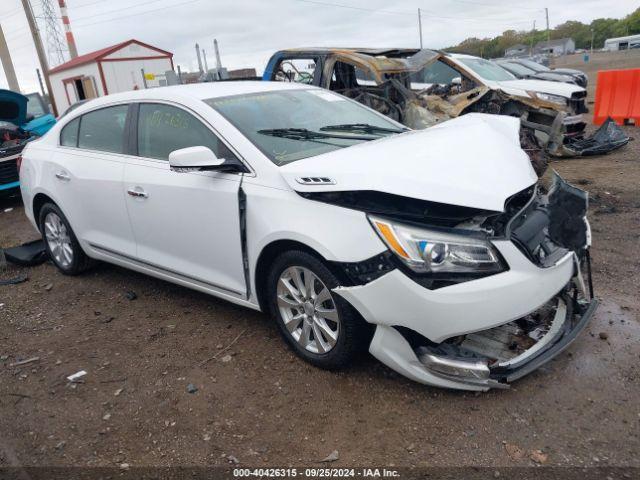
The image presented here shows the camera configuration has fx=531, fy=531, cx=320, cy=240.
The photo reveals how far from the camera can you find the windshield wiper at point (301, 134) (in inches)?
138

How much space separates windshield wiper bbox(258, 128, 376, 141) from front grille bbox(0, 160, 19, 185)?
277 inches

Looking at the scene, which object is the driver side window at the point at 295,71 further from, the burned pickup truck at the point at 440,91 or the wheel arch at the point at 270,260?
the wheel arch at the point at 270,260

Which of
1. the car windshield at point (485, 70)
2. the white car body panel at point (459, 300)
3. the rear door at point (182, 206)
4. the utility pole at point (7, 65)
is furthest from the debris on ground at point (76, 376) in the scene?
the utility pole at point (7, 65)

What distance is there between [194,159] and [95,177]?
1.57m

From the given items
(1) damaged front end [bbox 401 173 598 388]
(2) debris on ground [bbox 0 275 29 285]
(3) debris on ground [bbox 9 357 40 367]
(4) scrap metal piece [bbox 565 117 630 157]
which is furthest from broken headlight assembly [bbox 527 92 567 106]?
(3) debris on ground [bbox 9 357 40 367]

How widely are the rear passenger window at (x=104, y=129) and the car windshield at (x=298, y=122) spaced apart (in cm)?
100

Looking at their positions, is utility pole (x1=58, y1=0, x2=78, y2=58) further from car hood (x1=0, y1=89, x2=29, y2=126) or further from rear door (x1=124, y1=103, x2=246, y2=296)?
rear door (x1=124, y1=103, x2=246, y2=296)

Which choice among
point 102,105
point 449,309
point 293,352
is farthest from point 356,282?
point 102,105

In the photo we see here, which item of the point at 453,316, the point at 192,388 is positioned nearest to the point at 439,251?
the point at 453,316

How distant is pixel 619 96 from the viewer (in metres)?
11.2

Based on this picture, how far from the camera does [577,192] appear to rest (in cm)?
322

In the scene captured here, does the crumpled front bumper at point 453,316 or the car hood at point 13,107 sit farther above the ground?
the car hood at point 13,107

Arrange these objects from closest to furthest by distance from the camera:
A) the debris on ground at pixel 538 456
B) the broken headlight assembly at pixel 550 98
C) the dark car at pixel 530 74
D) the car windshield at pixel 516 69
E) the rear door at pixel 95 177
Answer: the debris on ground at pixel 538 456
the rear door at pixel 95 177
the broken headlight assembly at pixel 550 98
the dark car at pixel 530 74
the car windshield at pixel 516 69

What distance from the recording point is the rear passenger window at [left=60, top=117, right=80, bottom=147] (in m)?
4.74
